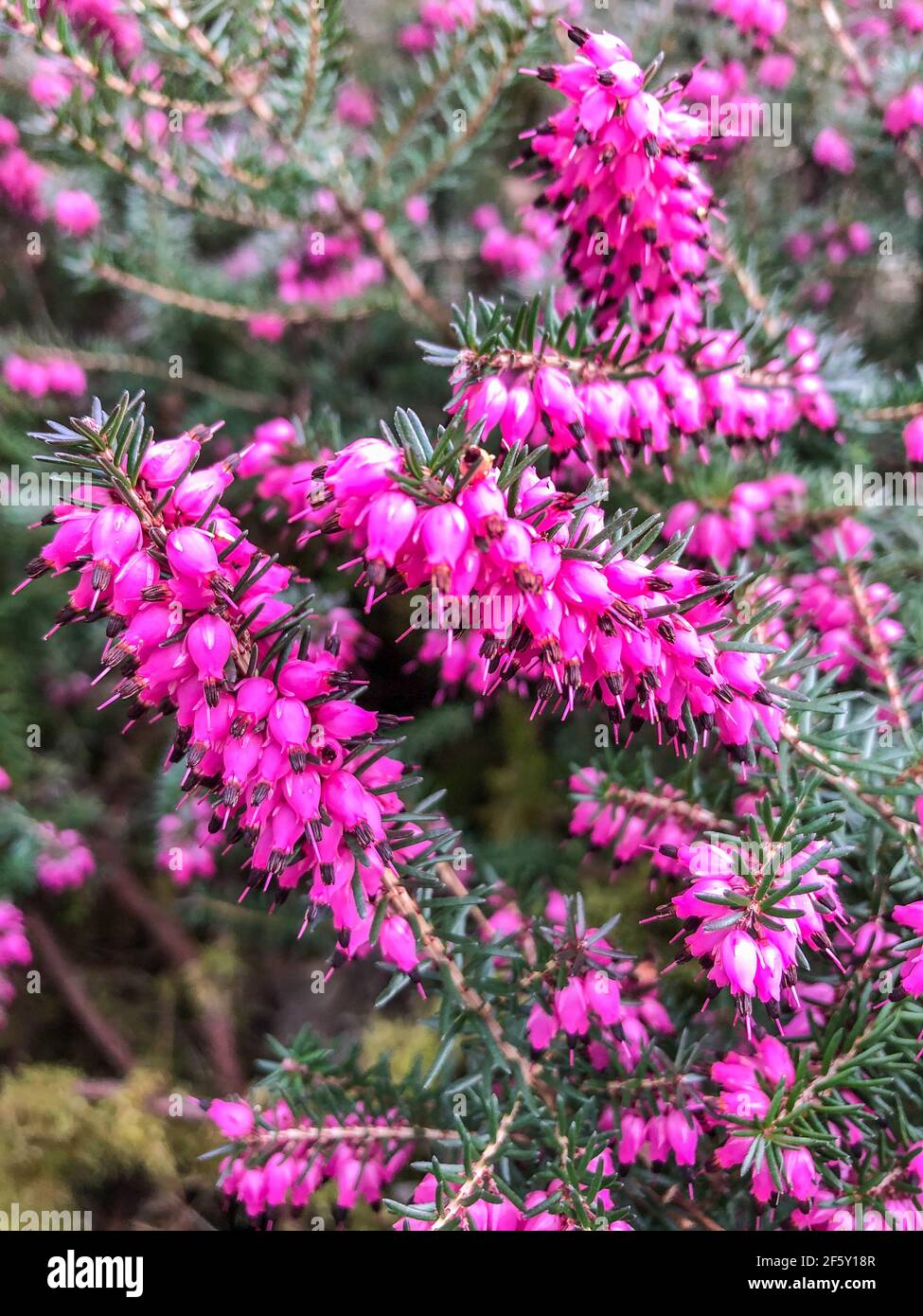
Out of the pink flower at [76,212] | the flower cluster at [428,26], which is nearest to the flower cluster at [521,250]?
the flower cluster at [428,26]

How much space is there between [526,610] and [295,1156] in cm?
92

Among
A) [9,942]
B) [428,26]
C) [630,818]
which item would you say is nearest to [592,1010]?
[630,818]

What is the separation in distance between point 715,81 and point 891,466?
1.04 m

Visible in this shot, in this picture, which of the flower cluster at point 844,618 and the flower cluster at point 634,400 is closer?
the flower cluster at point 634,400

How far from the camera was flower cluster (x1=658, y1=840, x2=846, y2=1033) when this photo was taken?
1.00 metres

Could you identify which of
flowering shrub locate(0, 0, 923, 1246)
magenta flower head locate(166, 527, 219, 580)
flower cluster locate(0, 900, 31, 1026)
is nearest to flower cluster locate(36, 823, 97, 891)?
flowering shrub locate(0, 0, 923, 1246)

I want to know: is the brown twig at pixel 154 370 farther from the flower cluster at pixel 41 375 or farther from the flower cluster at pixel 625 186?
the flower cluster at pixel 625 186

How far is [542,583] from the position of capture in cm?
89

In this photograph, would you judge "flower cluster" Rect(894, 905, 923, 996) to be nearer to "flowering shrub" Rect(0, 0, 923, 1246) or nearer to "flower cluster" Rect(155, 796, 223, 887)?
"flowering shrub" Rect(0, 0, 923, 1246)

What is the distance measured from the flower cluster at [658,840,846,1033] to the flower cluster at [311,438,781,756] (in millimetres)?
170

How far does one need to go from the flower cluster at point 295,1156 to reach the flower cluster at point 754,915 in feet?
1.97

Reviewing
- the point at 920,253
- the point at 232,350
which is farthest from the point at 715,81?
the point at 232,350

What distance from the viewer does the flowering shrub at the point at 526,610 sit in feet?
3.18
